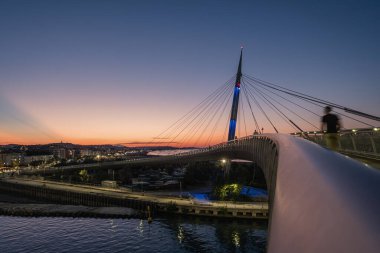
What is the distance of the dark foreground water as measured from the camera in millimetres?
39875

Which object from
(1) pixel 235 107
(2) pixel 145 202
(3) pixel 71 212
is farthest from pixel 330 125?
(3) pixel 71 212

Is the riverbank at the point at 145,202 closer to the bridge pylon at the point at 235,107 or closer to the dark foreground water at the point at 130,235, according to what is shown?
the dark foreground water at the point at 130,235

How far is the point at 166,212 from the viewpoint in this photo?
59469mm

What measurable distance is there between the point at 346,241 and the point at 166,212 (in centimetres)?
6026

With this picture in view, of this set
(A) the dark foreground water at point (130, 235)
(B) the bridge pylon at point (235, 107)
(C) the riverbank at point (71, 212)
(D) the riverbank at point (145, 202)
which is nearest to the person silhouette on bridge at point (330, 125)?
(A) the dark foreground water at point (130, 235)

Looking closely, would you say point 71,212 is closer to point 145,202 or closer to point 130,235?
point 145,202

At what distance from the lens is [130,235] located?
45312 millimetres

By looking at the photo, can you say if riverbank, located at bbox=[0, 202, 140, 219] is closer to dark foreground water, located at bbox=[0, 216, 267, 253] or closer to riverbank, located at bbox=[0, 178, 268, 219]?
dark foreground water, located at bbox=[0, 216, 267, 253]

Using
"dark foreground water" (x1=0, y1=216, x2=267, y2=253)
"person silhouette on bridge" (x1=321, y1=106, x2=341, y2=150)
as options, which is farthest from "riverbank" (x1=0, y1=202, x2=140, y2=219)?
"person silhouette on bridge" (x1=321, y1=106, x2=341, y2=150)

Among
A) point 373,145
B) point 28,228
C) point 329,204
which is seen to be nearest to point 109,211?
point 28,228

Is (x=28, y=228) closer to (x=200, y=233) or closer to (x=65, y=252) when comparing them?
(x=65, y=252)

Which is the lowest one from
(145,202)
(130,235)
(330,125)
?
(130,235)

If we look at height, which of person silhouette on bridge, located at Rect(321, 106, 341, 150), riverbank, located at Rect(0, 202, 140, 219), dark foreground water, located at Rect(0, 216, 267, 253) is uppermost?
person silhouette on bridge, located at Rect(321, 106, 341, 150)

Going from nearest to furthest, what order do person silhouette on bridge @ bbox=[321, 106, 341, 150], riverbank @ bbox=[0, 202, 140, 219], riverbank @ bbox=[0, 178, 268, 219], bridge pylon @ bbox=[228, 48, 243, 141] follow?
person silhouette on bridge @ bbox=[321, 106, 341, 150] → riverbank @ bbox=[0, 178, 268, 219] → riverbank @ bbox=[0, 202, 140, 219] → bridge pylon @ bbox=[228, 48, 243, 141]
